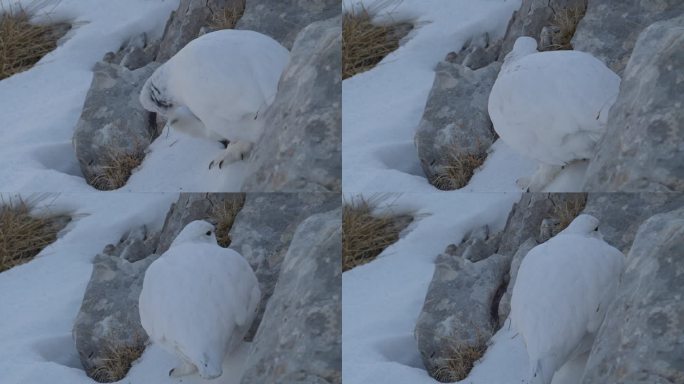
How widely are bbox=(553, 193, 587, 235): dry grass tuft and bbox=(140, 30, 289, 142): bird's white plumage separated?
851mm

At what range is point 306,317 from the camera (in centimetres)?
340

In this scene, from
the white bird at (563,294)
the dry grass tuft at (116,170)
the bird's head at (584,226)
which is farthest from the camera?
the dry grass tuft at (116,170)

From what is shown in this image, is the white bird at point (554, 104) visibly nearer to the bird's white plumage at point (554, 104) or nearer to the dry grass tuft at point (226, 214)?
the bird's white plumage at point (554, 104)

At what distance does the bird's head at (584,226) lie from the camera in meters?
3.35

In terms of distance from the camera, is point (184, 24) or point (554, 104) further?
point (184, 24)

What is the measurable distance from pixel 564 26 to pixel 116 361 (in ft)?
5.06

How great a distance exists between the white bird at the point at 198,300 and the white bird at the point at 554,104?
2.69 feet

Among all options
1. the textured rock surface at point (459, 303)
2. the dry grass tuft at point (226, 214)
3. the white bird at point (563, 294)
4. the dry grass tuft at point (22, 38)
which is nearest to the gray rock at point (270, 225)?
the dry grass tuft at point (226, 214)

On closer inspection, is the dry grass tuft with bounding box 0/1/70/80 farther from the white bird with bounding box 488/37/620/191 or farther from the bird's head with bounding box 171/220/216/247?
the white bird with bounding box 488/37/620/191

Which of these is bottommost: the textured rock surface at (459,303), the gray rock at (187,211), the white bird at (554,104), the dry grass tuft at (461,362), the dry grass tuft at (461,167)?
the dry grass tuft at (461,362)

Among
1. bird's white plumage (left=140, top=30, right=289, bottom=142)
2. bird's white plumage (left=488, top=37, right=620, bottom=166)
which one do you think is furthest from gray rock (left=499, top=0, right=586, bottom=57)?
bird's white plumage (left=140, top=30, right=289, bottom=142)

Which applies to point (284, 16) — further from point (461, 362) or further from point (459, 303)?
point (461, 362)

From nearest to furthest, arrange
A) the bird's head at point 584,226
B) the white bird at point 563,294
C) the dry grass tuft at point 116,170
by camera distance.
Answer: the white bird at point 563,294 < the bird's head at point 584,226 < the dry grass tuft at point 116,170

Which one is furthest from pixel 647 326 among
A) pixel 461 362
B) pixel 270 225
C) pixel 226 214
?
pixel 226 214
